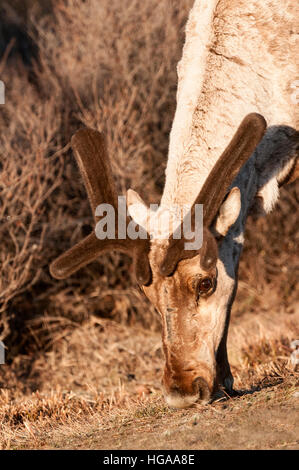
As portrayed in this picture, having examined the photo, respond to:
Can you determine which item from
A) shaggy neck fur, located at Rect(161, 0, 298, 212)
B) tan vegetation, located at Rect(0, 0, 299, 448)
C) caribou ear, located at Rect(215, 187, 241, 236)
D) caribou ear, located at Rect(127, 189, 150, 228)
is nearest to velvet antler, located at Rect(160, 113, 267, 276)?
caribou ear, located at Rect(215, 187, 241, 236)

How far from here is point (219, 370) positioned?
5.27 metres

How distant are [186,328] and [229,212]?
933mm

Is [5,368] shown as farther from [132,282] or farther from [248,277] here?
[248,277]

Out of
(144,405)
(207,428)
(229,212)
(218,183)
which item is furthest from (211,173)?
(144,405)

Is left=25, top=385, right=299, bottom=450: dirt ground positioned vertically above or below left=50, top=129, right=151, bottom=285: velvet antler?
below

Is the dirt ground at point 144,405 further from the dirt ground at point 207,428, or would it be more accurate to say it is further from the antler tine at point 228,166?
the antler tine at point 228,166

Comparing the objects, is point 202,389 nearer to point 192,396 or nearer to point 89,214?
point 192,396

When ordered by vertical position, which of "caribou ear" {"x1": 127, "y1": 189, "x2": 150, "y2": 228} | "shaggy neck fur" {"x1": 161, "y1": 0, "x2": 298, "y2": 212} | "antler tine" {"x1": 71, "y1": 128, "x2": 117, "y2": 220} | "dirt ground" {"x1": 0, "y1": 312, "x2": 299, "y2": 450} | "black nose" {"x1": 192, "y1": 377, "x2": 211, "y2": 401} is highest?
"shaggy neck fur" {"x1": 161, "y1": 0, "x2": 298, "y2": 212}

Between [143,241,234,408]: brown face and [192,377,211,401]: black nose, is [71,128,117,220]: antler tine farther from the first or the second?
[192,377,211,401]: black nose

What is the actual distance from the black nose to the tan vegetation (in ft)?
10.4

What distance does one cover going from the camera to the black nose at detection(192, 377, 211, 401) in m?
5.07

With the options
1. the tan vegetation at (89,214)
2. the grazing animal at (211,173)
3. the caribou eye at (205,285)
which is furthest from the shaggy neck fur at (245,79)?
the tan vegetation at (89,214)

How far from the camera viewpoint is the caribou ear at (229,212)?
17.0 ft

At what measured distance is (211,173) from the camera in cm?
509
